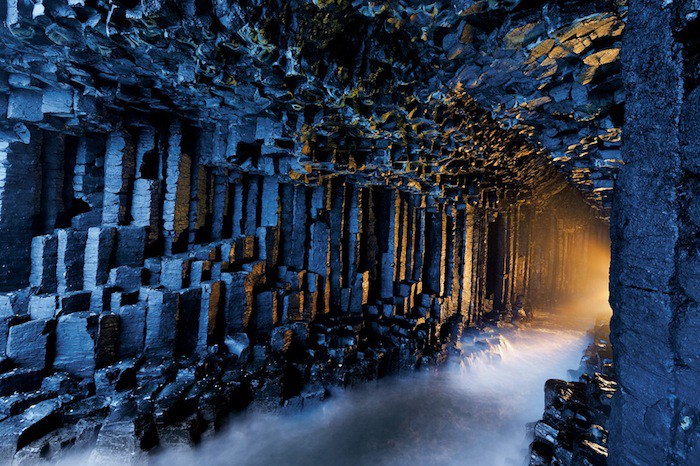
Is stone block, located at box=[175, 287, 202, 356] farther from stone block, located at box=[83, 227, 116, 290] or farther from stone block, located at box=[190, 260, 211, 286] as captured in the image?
stone block, located at box=[83, 227, 116, 290]

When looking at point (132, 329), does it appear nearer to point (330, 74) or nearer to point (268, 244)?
point (268, 244)

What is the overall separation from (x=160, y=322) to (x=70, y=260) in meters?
2.36

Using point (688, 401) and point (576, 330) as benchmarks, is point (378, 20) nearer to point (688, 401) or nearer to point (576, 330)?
point (688, 401)

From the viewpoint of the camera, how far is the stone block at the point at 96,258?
6.35 metres

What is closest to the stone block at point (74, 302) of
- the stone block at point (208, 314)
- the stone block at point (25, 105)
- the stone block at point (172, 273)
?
the stone block at point (172, 273)

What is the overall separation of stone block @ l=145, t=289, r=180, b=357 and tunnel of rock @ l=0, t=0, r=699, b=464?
0.05 metres

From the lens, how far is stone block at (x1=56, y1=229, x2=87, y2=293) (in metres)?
6.24

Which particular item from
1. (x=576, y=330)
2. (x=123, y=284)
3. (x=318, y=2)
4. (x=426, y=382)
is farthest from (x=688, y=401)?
(x=576, y=330)

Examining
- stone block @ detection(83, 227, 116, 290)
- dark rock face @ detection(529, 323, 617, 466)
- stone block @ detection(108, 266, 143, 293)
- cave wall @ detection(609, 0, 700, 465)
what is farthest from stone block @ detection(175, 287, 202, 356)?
cave wall @ detection(609, 0, 700, 465)

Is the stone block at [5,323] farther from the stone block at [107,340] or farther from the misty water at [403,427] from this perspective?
the misty water at [403,427]

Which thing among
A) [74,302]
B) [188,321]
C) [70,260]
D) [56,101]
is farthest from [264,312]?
[56,101]

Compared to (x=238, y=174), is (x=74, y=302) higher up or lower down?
lower down

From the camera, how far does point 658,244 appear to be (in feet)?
8.37

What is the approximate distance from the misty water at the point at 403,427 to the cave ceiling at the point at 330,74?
19.5 feet
